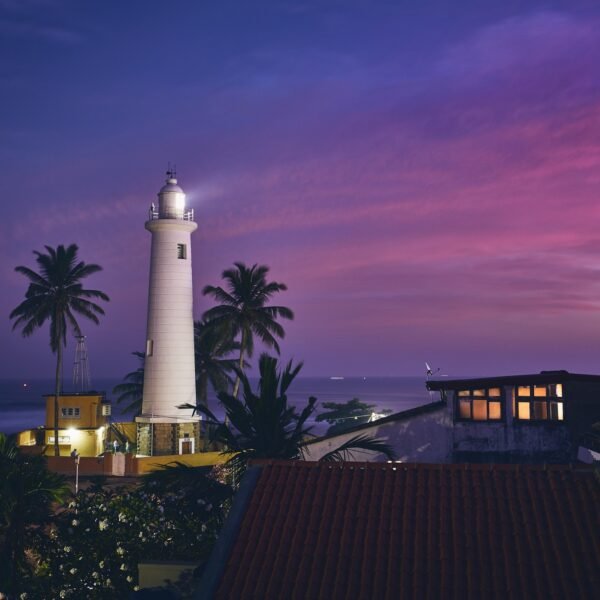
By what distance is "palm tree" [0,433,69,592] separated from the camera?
17656mm

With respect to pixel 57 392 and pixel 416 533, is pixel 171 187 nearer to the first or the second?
pixel 57 392

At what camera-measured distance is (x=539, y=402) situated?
2792 centimetres

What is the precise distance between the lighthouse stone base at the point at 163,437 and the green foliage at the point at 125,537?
1273 inches

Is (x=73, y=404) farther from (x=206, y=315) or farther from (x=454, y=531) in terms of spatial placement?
(x=454, y=531)

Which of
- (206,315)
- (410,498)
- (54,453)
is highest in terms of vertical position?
(206,315)

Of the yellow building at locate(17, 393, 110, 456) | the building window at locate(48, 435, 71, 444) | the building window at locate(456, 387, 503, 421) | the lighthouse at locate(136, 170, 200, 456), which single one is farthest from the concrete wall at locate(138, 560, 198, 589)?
the building window at locate(48, 435, 71, 444)

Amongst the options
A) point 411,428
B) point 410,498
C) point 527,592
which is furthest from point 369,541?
point 411,428

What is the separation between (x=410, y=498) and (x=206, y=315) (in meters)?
47.8

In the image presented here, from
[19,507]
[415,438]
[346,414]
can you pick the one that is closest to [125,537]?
[19,507]

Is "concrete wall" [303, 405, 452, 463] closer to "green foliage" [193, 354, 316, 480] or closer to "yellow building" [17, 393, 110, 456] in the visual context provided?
"green foliage" [193, 354, 316, 480]

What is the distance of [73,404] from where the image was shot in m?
57.3

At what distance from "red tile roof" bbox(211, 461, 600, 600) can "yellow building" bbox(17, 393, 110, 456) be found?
151ft

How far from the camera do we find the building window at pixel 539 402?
27.7 meters

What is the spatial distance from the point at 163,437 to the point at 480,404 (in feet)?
92.3
